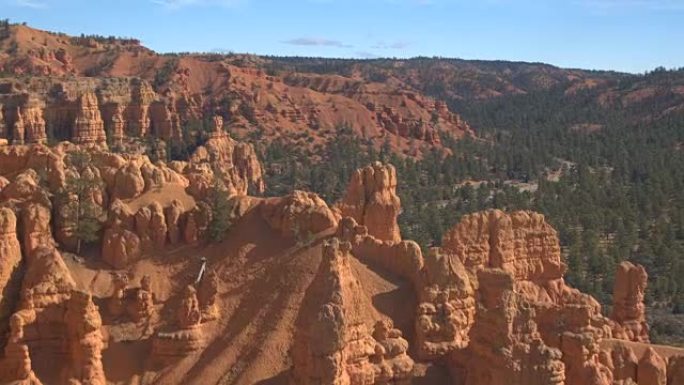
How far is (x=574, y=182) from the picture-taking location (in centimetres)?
9456

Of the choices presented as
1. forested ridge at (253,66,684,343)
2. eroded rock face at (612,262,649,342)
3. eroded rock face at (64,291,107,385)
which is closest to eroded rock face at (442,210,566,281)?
eroded rock face at (612,262,649,342)

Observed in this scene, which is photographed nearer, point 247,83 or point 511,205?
point 511,205

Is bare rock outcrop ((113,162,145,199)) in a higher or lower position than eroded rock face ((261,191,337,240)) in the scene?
higher

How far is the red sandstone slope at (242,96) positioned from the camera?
10325 cm

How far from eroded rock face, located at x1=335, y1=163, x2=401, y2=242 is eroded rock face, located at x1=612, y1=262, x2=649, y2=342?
9133 mm

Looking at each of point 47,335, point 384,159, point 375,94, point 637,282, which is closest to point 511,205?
point 384,159

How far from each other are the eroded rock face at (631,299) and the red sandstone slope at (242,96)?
194 ft

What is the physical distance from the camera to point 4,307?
74.9 feet

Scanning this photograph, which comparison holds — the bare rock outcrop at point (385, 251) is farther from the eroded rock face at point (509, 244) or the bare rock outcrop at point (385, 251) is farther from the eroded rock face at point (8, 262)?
the eroded rock face at point (8, 262)

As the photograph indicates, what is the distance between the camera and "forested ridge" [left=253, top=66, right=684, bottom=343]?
5444 cm

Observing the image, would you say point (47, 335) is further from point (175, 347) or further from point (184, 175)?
point (184, 175)

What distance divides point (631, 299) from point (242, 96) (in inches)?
3279

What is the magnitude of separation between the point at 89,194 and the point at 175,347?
25.3ft

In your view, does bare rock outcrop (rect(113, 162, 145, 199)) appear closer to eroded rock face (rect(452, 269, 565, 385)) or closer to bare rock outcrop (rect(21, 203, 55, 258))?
bare rock outcrop (rect(21, 203, 55, 258))
